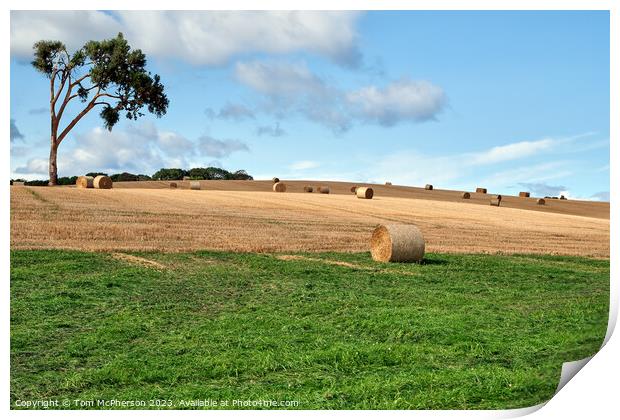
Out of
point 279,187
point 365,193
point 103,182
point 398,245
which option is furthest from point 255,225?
point 279,187

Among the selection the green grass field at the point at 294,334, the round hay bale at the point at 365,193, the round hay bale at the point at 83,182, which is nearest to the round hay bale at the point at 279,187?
the round hay bale at the point at 365,193

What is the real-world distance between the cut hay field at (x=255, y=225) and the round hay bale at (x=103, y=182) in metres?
1.30

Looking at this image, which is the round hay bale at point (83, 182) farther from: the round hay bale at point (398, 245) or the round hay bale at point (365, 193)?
the round hay bale at point (398, 245)

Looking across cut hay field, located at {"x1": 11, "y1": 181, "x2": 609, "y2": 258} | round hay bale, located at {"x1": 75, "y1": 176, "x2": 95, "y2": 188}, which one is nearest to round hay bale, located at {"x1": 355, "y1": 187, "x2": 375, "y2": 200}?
cut hay field, located at {"x1": 11, "y1": 181, "x2": 609, "y2": 258}

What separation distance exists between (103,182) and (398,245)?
2415 centimetres

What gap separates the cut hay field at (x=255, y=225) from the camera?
1920cm

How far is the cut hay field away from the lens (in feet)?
63.0

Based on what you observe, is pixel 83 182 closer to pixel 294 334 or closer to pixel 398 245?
pixel 398 245

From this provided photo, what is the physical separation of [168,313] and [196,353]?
2.19 m

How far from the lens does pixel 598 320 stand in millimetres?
10172

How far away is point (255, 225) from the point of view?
24.4 metres

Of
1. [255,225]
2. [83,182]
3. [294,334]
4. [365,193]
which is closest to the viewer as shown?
[294,334]

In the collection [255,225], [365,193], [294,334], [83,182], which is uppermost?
[365,193]

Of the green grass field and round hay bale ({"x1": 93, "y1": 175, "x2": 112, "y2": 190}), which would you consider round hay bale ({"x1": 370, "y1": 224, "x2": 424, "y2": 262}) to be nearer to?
the green grass field
